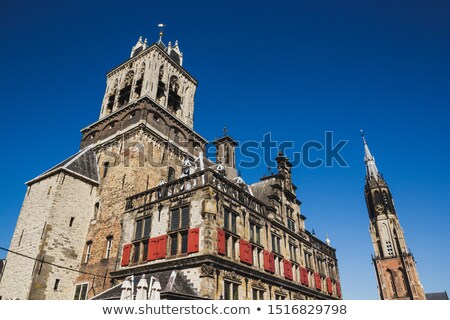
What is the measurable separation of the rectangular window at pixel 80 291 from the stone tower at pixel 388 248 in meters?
64.7

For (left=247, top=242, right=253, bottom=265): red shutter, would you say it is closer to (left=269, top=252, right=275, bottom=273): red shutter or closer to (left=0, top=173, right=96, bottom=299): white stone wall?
(left=269, top=252, right=275, bottom=273): red shutter

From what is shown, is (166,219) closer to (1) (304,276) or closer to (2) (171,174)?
(2) (171,174)

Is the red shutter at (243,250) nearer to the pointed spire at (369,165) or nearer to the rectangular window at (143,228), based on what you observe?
the rectangular window at (143,228)

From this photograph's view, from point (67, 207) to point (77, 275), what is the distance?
4.71 metres

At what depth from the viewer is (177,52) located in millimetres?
38562

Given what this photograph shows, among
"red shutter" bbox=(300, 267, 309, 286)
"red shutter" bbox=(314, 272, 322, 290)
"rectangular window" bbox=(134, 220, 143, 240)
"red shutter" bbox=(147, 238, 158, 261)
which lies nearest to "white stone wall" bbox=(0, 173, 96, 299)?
"rectangular window" bbox=(134, 220, 143, 240)

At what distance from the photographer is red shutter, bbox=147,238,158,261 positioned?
17531 millimetres

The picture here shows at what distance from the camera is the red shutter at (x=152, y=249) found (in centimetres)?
1753

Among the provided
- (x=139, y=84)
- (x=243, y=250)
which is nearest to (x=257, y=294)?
(x=243, y=250)

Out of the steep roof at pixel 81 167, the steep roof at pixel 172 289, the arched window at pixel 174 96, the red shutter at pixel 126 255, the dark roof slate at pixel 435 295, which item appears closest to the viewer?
the steep roof at pixel 172 289

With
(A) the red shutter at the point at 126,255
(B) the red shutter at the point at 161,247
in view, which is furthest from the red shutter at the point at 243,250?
(A) the red shutter at the point at 126,255

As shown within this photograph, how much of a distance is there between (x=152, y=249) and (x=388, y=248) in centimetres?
7079

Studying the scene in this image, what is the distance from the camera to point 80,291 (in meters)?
20.2
